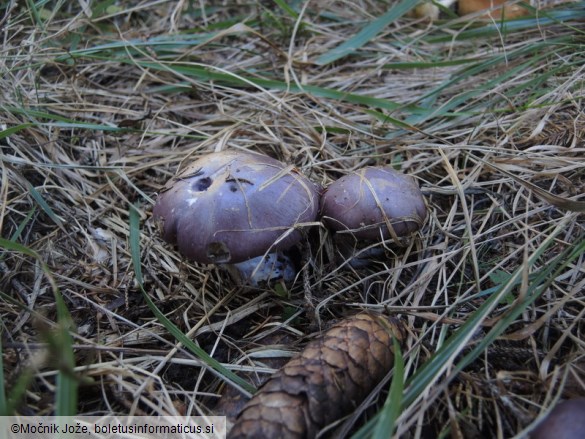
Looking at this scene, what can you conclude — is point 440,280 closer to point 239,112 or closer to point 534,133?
point 534,133

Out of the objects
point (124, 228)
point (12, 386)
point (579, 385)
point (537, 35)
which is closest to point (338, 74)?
point (537, 35)

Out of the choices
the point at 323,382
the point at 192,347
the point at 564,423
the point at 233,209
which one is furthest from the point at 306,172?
the point at 564,423

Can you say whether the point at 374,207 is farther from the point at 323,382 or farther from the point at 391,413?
the point at 391,413

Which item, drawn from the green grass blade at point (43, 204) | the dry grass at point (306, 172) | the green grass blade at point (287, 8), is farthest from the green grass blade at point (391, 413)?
the green grass blade at point (287, 8)

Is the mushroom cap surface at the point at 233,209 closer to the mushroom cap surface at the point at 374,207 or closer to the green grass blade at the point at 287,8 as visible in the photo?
the mushroom cap surface at the point at 374,207

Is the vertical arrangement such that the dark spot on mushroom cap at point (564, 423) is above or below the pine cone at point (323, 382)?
above
